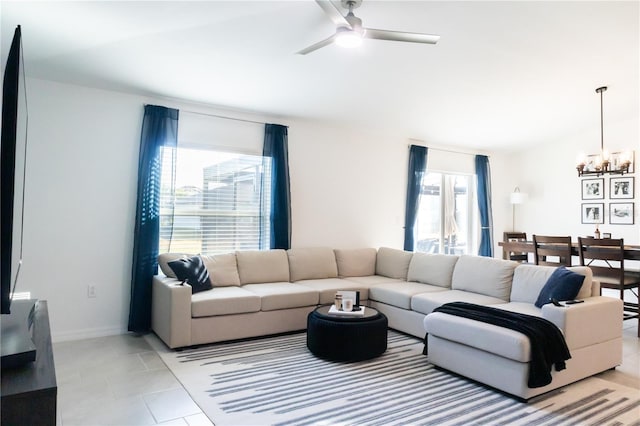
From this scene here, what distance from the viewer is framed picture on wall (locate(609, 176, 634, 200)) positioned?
5.90 metres

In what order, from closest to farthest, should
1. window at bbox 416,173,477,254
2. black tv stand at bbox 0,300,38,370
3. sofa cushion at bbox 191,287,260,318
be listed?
black tv stand at bbox 0,300,38,370 < sofa cushion at bbox 191,287,260,318 < window at bbox 416,173,477,254

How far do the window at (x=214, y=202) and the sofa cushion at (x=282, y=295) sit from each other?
74 cm

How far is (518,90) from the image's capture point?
480 centimetres

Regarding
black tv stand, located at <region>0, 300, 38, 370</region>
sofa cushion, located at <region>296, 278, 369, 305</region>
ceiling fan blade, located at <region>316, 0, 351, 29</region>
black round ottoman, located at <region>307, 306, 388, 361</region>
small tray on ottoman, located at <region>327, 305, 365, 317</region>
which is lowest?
black round ottoman, located at <region>307, 306, 388, 361</region>

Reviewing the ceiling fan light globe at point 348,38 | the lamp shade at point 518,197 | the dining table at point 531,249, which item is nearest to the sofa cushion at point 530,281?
the dining table at point 531,249

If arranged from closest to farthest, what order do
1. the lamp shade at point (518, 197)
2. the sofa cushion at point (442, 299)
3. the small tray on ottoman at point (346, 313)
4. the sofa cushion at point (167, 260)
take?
the small tray on ottoman at point (346, 313)
the sofa cushion at point (442, 299)
the sofa cushion at point (167, 260)
the lamp shade at point (518, 197)

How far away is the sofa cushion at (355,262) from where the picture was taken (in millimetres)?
5230

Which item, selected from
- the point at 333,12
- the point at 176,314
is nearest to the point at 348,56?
the point at 333,12

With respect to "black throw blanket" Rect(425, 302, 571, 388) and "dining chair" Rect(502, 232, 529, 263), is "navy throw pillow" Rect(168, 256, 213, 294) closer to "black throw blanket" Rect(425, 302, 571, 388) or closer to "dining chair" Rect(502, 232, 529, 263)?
"black throw blanket" Rect(425, 302, 571, 388)

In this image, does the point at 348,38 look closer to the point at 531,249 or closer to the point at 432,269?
the point at 432,269

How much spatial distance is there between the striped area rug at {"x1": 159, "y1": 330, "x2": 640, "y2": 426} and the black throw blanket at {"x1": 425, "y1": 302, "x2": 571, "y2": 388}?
8.4 inches

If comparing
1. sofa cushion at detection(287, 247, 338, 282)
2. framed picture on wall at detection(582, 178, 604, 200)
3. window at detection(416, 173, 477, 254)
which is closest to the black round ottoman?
sofa cushion at detection(287, 247, 338, 282)

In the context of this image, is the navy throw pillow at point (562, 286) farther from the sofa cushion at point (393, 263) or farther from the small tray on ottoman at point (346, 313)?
the sofa cushion at point (393, 263)

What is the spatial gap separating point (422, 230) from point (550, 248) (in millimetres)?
2032
